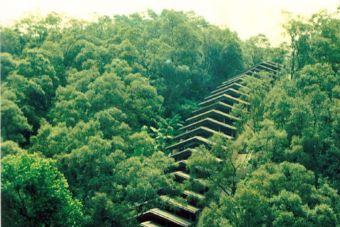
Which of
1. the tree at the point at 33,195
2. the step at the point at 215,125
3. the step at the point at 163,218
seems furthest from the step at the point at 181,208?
the step at the point at 215,125

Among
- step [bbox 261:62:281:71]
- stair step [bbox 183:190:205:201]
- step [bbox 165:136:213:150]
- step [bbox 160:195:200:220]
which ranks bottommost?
step [bbox 160:195:200:220]

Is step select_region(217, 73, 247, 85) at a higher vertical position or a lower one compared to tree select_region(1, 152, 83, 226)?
higher

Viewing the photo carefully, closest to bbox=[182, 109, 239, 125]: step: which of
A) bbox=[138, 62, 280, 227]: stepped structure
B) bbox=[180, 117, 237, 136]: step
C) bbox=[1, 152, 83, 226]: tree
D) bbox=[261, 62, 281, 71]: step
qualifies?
bbox=[138, 62, 280, 227]: stepped structure

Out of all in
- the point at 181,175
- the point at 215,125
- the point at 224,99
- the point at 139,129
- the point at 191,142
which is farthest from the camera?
the point at 224,99

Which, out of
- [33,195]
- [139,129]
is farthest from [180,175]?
[33,195]

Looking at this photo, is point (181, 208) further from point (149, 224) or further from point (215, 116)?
point (215, 116)

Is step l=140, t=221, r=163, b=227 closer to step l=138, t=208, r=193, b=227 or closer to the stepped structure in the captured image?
the stepped structure

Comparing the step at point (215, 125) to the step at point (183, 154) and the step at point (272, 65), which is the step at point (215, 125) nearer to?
the step at point (183, 154)

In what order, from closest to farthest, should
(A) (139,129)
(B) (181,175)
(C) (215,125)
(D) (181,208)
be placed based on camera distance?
(D) (181,208) → (B) (181,175) → (A) (139,129) → (C) (215,125)
